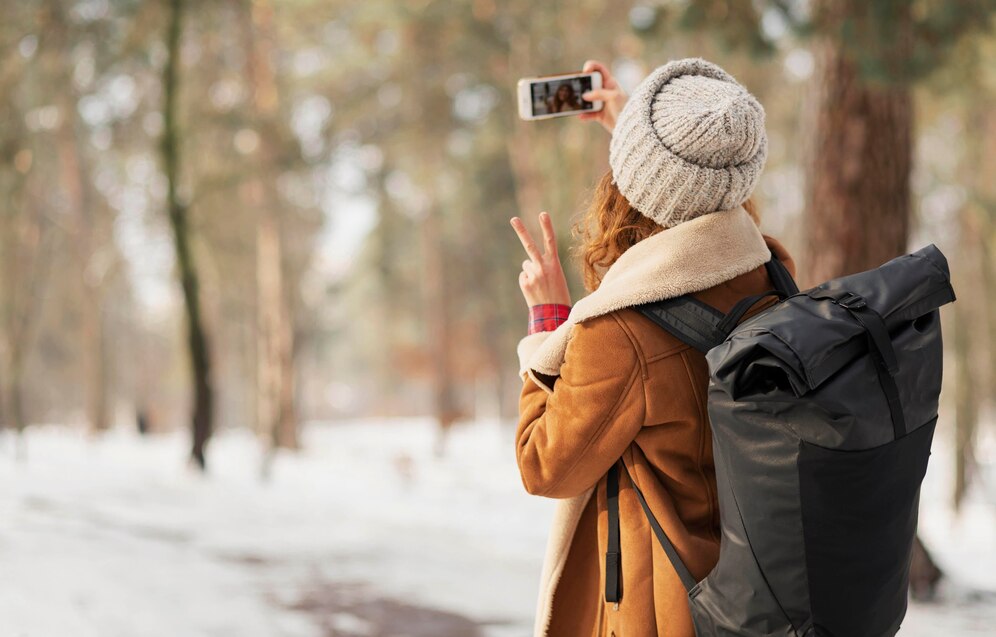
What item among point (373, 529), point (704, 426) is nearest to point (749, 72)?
point (373, 529)

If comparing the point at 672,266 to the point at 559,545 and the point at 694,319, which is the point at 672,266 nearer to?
the point at 694,319

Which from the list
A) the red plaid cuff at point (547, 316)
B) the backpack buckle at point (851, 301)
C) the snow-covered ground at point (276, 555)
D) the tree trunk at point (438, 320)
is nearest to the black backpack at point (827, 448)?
the backpack buckle at point (851, 301)

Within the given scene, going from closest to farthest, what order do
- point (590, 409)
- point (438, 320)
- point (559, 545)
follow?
point (590, 409) < point (559, 545) < point (438, 320)

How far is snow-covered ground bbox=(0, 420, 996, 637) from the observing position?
4457 millimetres

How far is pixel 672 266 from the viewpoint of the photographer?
1747mm

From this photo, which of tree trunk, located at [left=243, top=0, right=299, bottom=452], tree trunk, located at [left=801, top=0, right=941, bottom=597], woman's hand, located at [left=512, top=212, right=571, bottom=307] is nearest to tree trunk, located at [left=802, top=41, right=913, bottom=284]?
tree trunk, located at [left=801, top=0, right=941, bottom=597]

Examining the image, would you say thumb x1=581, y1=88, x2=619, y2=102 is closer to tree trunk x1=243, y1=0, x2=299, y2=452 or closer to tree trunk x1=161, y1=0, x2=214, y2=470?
tree trunk x1=161, y1=0, x2=214, y2=470

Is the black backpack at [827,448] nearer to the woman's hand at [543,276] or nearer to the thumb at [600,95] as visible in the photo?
the woman's hand at [543,276]

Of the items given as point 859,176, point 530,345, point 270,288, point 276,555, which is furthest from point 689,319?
point 270,288

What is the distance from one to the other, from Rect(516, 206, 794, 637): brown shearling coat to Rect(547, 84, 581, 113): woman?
0.76 meters

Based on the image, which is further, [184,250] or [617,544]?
[184,250]

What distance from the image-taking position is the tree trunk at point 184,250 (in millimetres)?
10172

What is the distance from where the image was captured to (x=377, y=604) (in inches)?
210

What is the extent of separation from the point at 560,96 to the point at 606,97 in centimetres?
13
